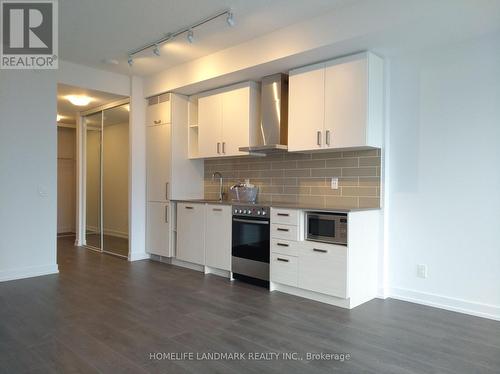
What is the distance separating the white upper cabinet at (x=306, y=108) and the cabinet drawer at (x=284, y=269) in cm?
113

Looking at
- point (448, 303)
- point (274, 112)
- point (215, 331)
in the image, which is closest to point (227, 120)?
point (274, 112)

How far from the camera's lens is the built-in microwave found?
338cm

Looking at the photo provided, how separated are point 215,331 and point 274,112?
2463 mm

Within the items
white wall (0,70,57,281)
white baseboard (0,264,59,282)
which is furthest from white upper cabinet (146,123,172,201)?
A: white baseboard (0,264,59,282)

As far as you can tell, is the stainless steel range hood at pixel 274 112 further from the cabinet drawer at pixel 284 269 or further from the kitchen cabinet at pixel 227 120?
the cabinet drawer at pixel 284 269

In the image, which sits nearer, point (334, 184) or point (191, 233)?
point (334, 184)

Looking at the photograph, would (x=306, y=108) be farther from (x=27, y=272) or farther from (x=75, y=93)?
(x=27, y=272)

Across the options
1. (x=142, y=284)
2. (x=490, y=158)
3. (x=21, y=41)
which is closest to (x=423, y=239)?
(x=490, y=158)

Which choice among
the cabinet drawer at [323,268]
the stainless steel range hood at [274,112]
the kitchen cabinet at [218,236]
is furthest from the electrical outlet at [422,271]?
the kitchen cabinet at [218,236]

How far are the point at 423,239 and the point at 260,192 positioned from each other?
2027mm

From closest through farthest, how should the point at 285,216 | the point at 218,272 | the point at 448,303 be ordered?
the point at 448,303, the point at 285,216, the point at 218,272

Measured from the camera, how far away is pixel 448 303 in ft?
11.1

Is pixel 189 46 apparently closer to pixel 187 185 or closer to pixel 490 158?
pixel 187 185

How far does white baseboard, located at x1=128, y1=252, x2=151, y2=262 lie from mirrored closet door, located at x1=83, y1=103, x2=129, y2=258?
203mm
